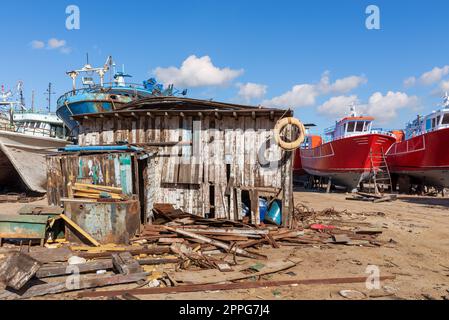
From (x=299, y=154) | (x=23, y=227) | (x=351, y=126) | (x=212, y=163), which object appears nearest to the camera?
(x=23, y=227)

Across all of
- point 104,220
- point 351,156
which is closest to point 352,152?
point 351,156

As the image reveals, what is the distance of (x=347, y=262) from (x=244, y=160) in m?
4.92

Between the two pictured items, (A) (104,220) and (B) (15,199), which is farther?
(B) (15,199)

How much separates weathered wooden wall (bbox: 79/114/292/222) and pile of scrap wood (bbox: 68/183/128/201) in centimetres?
156

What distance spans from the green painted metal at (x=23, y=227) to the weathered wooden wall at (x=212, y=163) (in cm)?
330

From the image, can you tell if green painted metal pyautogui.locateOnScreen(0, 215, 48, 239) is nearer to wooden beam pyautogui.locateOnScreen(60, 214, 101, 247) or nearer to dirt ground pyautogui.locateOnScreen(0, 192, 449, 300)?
wooden beam pyautogui.locateOnScreen(60, 214, 101, 247)

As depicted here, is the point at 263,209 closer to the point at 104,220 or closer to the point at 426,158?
the point at 104,220

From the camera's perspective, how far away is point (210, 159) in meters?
11.4

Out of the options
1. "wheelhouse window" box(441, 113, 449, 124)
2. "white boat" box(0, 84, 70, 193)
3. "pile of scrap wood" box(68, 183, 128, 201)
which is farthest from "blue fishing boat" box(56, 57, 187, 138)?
"wheelhouse window" box(441, 113, 449, 124)

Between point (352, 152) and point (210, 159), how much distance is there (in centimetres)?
1441

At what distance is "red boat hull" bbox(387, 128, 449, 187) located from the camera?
19328 millimetres

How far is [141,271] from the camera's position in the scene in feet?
20.8

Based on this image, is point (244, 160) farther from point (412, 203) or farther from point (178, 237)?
point (412, 203)
